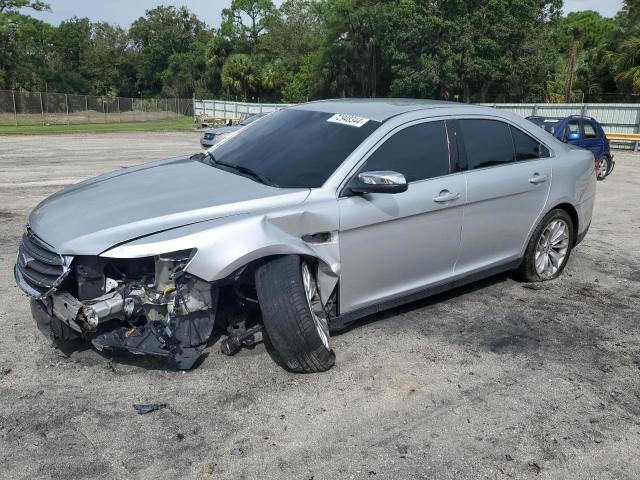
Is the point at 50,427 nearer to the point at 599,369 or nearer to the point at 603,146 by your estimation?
the point at 599,369

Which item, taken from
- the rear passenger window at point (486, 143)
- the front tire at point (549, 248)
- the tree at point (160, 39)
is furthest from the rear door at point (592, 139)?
the tree at point (160, 39)

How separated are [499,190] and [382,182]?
1.54 metres

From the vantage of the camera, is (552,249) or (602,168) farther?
(602,168)

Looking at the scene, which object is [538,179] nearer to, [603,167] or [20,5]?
[603,167]

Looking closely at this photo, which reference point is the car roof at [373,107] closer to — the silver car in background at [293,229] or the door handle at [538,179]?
the silver car in background at [293,229]

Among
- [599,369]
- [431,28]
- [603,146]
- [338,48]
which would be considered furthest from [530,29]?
[599,369]

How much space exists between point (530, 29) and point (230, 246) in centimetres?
4325

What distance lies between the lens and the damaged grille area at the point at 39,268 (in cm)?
338

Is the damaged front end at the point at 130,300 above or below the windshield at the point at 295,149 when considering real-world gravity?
below

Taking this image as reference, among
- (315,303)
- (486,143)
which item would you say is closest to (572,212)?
(486,143)

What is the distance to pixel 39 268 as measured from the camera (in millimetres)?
3531

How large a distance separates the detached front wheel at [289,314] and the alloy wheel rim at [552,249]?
2923 millimetres

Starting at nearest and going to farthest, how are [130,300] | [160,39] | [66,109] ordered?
[130,300]
[66,109]
[160,39]

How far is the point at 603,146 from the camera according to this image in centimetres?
1403
